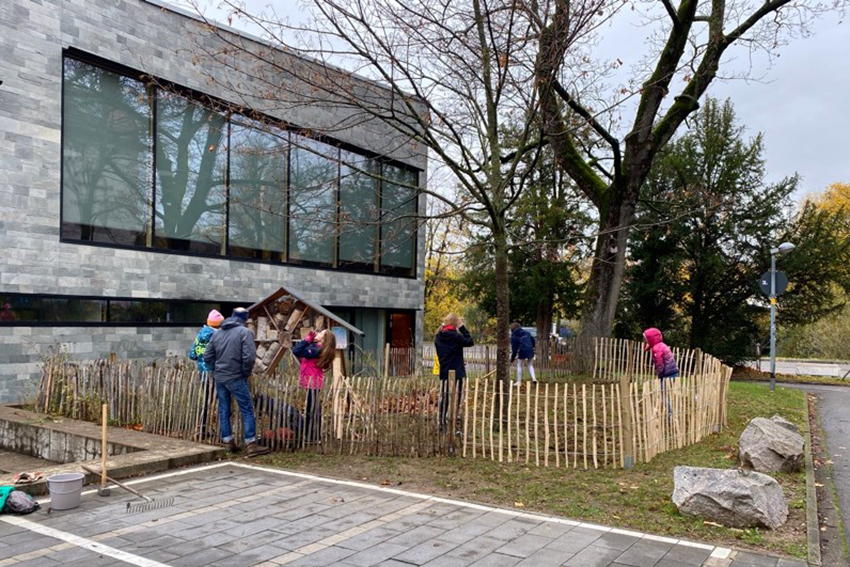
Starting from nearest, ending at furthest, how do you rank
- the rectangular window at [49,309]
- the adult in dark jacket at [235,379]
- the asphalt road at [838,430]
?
1. the asphalt road at [838,430]
2. the adult in dark jacket at [235,379]
3. the rectangular window at [49,309]

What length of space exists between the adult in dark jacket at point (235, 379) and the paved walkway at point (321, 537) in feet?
5.79

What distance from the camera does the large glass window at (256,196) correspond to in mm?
17141

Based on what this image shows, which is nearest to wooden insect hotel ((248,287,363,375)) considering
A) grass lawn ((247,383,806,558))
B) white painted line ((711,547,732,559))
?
grass lawn ((247,383,806,558))

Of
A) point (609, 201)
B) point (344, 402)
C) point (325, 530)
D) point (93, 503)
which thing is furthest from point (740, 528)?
point (609, 201)

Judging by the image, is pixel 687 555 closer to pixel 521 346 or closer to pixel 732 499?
pixel 732 499

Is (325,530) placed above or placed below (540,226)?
below

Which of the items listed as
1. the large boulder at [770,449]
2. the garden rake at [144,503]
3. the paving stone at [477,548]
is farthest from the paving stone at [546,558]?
the large boulder at [770,449]

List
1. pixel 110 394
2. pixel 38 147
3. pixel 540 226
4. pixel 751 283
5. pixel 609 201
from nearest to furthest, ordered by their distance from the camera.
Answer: pixel 110 394 < pixel 38 147 < pixel 609 201 < pixel 751 283 < pixel 540 226

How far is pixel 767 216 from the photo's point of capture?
25.1m

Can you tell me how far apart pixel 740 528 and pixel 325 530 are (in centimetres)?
359

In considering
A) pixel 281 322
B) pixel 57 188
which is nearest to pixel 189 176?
pixel 57 188

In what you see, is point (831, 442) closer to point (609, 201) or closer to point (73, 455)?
point (609, 201)

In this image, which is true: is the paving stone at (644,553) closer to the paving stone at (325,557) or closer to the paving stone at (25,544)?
the paving stone at (325,557)

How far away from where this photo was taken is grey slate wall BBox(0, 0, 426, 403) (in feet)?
40.7
